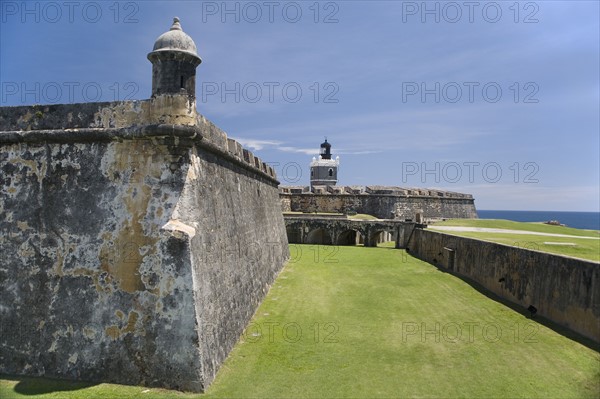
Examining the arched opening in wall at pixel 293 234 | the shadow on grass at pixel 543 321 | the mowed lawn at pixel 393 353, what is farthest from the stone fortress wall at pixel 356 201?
the mowed lawn at pixel 393 353

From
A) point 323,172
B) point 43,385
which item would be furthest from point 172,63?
point 323,172

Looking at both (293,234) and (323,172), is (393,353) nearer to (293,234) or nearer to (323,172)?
(293,234)

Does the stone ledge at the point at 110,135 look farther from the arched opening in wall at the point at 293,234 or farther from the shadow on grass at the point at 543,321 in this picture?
the arched opening in wall at the point at 293,234

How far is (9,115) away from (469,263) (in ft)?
43.9

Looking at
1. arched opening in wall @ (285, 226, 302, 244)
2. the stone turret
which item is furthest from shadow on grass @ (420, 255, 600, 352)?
arched opening in wall @ (285, 226, 302, 244)

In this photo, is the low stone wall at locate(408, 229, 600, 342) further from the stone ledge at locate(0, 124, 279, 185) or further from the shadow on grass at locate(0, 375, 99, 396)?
the shadow on grass at locate(0, 375, 99, 396)

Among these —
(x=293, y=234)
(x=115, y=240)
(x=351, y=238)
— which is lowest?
(x=351, y=238)

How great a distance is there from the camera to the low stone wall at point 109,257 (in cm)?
595

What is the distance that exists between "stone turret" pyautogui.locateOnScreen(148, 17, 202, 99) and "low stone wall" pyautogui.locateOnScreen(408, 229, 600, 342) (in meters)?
7.94

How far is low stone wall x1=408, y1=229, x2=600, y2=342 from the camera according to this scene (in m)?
7.71

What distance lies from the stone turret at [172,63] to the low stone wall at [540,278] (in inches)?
313

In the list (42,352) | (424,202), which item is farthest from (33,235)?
(424,202)

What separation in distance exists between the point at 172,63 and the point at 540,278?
9.01m

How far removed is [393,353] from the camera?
7234 millimetres
